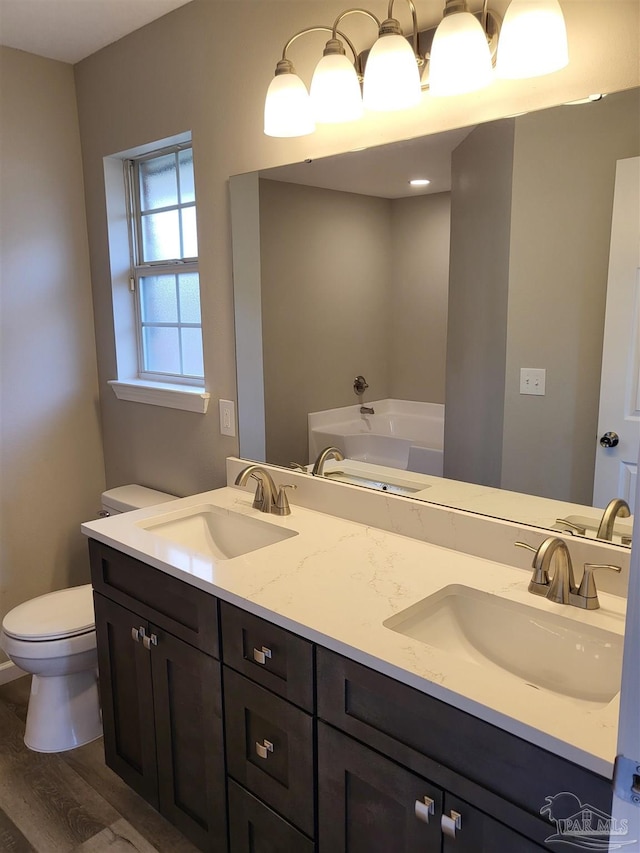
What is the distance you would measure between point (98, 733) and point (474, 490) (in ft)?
5.56

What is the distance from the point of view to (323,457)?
204cm

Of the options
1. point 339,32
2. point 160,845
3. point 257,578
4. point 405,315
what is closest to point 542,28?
point 339,32

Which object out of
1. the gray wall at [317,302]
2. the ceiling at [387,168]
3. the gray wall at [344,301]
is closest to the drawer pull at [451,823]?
the gray wall at [344,301]

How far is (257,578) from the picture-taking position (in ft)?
4.96

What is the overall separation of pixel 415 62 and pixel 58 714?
2351 millimetres

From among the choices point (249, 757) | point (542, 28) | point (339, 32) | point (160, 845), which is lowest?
point (160, 845)

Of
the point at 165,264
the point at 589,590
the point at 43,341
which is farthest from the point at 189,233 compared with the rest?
the point at 589,590

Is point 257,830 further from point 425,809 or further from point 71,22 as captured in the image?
point 71,22

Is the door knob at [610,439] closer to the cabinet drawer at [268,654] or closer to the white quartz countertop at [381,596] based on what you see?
the white quartz countertop at [381,596]

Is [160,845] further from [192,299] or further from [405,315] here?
[192,299]

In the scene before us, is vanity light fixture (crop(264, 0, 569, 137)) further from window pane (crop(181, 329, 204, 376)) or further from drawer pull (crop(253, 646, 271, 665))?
drawer pull (crop(253, 646, 271, 665))

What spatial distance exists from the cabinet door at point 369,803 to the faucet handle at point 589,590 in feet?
1.57

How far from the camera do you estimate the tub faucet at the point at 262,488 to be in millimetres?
2014

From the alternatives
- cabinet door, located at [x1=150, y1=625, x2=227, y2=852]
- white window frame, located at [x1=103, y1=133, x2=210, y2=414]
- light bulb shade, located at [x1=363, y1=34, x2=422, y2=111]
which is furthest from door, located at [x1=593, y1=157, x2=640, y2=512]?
white window frame, located at [x1=103, y1=133, x2=210, y2=414]
